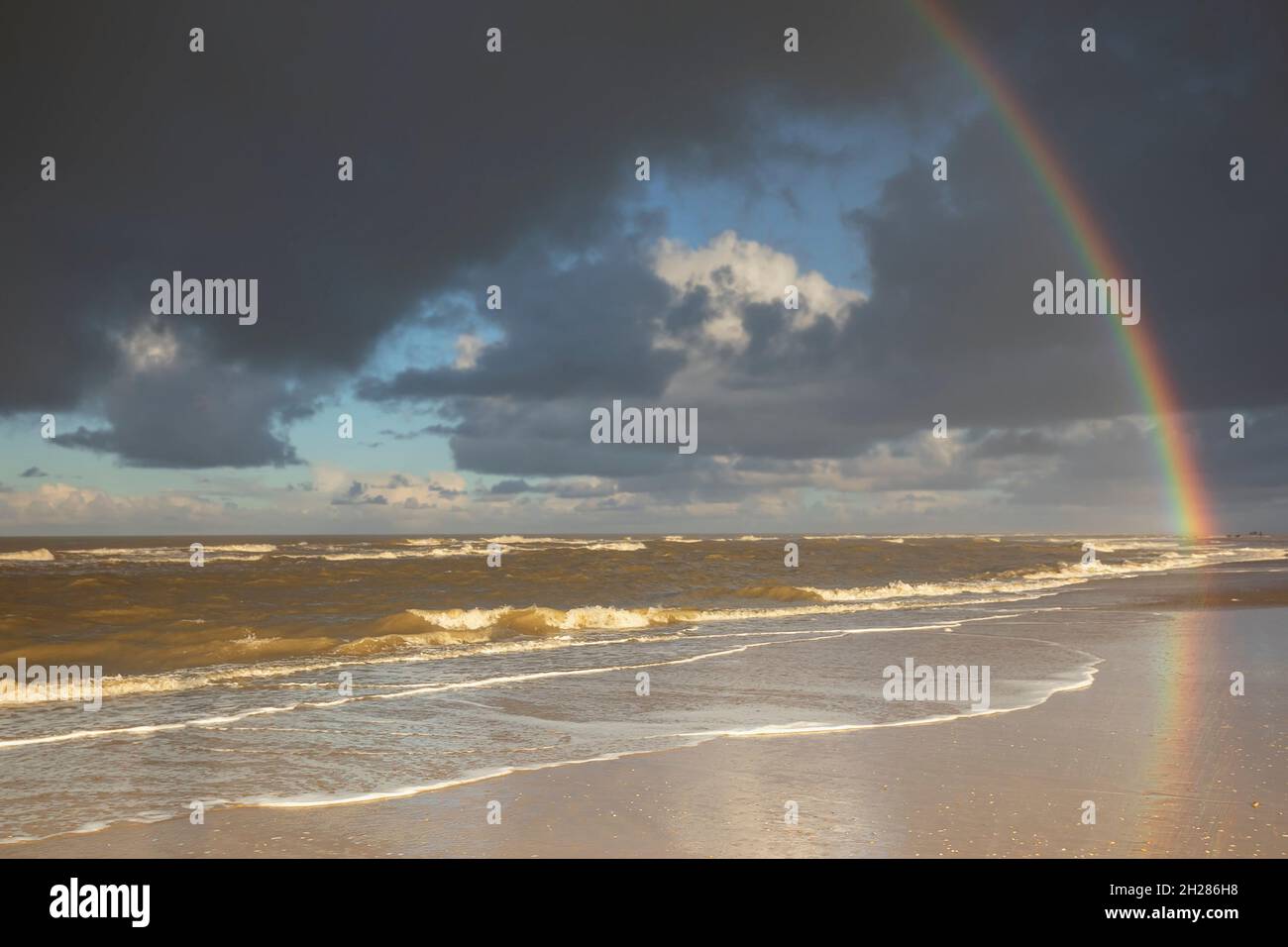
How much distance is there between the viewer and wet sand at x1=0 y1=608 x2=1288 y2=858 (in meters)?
7.23

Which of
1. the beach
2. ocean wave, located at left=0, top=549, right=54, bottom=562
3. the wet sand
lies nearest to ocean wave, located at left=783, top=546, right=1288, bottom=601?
the beach

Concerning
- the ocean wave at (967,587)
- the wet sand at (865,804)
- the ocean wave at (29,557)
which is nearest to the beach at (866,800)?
the wet sand at (865,804)

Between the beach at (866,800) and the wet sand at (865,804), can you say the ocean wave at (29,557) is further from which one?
A: the wet sand at (865,804)

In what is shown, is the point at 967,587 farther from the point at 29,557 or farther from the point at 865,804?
the point at 29,557

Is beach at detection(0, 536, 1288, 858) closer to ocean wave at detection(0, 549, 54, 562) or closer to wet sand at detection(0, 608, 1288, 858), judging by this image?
wet sand at detection(0, 608, 1288, 858)

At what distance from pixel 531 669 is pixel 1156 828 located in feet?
41.6

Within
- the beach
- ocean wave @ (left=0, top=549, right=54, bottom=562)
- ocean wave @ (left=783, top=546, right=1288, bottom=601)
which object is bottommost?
ocean wave @ (left=783, top=546, right=1288, bottom=601)

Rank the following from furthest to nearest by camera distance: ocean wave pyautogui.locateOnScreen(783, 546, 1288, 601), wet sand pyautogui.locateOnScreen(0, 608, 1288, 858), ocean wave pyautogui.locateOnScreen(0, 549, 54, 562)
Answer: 1. ocean wave pyautogui.locateOnScreen(0, 549, 54, 562)
2. ocean wave pyautogui.locateOnScreen(783, 546, 1288, 601)
3. wet sand pyautogui.locateOnScreen(0, 608, 1288, 858)

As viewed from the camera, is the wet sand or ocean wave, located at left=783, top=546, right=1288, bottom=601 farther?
ocean wave, located at left=783, top=546, right=1288, bottom=601

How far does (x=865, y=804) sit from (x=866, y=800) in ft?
0.46

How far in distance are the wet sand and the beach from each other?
28mm

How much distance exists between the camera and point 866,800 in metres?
8.41

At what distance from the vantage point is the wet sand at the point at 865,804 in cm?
723
